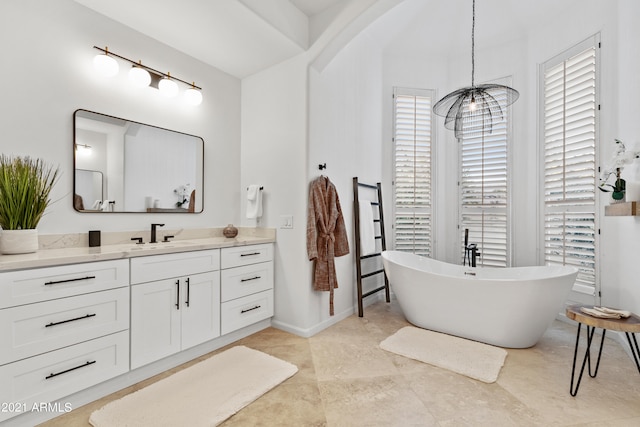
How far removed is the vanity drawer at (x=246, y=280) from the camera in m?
2.57

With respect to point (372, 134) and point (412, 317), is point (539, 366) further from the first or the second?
point (372, 134)

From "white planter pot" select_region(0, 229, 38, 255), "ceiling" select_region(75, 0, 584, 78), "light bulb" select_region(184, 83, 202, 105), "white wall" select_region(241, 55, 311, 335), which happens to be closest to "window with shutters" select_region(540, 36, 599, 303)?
"ceiling" select_region(75, 0, 584, 78)

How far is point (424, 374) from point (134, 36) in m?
3.46

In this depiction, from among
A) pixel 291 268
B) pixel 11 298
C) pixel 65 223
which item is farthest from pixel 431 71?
pixel 11 298

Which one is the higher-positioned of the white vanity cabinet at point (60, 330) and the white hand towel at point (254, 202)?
the white hand towel at point (254, 202)

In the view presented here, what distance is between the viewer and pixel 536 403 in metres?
1.85

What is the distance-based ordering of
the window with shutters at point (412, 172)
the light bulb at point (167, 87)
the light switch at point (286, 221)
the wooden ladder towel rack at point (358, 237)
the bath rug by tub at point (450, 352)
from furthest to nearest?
the window with shutters at point (412, 172) → the wooden ladder towel rack at point (358, 237) → the light switch at point (286, 221) → the light bulb at point (167, 87) → the bath rug by tub at point (450, 352)

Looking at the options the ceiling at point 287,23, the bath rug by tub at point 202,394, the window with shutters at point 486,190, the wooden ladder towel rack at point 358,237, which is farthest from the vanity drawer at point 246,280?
the window with shutters at point 486,190

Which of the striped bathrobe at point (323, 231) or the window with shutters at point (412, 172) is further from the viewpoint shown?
the window with shutters at point (412, 172)

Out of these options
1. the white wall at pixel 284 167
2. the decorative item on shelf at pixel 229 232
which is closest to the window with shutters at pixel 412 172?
the white wall at pixel 284 167

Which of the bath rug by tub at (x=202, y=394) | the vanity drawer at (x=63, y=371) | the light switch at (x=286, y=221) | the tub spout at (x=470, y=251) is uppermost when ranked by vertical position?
the light switch at (x=286, y=221)

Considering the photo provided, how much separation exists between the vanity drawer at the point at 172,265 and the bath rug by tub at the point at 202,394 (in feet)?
2.26

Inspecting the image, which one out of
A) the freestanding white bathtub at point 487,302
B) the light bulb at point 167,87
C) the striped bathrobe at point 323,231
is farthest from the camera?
the striped bathrobe at point 323,231

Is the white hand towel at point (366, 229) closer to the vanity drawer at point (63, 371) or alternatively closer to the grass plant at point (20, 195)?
the vanity drawer at point (63, 371)
